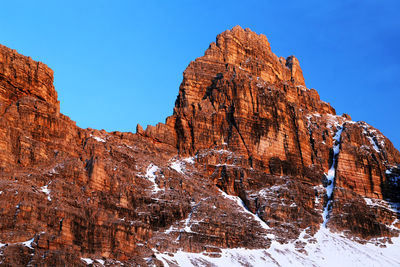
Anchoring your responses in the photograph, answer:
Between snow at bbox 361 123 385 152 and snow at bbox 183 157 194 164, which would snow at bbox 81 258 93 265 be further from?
snow at bbox 361 123 385 152

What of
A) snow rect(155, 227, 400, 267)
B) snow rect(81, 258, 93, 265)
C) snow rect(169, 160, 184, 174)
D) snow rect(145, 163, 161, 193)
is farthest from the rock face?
snow rect(155, 227, 400, 267)

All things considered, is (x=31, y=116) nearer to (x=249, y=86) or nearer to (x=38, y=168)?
(x=38, y=168)

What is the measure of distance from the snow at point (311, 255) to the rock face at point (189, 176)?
2.52 meters

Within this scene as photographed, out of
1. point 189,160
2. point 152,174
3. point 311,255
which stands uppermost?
point 189,160

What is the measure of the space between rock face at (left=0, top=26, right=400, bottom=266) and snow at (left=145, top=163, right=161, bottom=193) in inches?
12.8

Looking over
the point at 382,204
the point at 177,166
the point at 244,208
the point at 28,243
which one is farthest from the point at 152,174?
the point at 382,204

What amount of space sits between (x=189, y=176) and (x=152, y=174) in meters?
11.3

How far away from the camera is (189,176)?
16038cm

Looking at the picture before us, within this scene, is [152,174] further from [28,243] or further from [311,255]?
[28,243]

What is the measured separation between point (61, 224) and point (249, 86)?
8658 centimetres

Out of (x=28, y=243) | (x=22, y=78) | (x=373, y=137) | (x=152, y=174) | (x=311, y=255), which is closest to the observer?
(x=28, y=243)

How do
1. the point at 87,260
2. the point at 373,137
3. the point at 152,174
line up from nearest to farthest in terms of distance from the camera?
the point at 87,260
the point at 152,174
the point at 373,137

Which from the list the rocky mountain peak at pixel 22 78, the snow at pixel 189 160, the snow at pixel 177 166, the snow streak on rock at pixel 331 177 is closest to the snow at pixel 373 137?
the snow streak on rock at pixel 331 177

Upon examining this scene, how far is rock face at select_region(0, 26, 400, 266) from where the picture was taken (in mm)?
117625
